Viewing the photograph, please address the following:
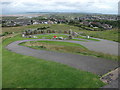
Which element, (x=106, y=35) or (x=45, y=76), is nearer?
(x=45, y=76)

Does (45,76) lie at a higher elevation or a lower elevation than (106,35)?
lower

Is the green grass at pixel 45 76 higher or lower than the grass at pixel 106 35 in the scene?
lower

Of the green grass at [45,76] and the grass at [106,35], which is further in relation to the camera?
the grass at [106,35]

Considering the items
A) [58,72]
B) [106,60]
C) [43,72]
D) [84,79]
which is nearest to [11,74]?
[43,72]

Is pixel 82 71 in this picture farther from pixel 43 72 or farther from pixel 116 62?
pixel 116 62

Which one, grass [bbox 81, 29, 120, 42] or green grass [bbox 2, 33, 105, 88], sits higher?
grass [bbox 81, 29, 120, 42]

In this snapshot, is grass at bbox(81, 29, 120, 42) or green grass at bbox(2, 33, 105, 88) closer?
green grass at bbox(2, 33, 105, 88)

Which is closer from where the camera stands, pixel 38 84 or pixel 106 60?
pixel 38 84

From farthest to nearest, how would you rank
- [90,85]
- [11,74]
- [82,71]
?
[82,71] < [11,74] < [90,85]
